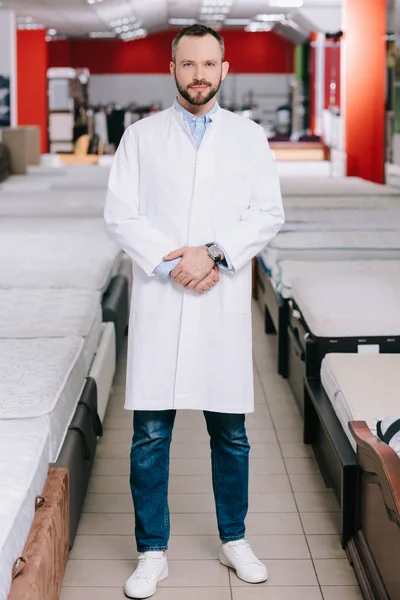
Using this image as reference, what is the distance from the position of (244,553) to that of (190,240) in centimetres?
82

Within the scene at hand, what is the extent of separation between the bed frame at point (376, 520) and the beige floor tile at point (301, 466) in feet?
2.19

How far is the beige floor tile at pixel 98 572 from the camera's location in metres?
2.26

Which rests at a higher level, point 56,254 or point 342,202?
point 342,202

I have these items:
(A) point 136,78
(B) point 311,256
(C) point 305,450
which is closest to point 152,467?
(C) point 305,450

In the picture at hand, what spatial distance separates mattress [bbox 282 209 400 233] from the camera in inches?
228

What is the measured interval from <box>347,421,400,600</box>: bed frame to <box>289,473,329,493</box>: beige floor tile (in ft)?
1.67

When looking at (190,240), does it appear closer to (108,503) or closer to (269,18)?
(108,503)

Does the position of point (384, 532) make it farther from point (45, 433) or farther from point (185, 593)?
point (45, 433)

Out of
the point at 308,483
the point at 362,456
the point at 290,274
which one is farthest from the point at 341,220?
the point at 362,456

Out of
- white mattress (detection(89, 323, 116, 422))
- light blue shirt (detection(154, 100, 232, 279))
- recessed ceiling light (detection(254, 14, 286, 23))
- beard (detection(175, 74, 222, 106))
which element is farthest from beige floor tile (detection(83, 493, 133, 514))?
recessed ceiling light (detection(254, 14, 286, 23))

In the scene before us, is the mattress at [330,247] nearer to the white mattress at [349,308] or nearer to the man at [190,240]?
the white mattress at [349,308]

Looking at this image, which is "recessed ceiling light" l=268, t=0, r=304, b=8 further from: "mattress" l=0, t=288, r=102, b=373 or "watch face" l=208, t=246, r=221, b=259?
"watch face" l=208, t=246, r=221, b=259

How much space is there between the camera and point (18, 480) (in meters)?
1.91

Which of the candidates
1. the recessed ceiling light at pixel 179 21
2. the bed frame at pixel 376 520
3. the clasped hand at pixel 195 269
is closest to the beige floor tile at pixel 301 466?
the bed frame at pixel 376 520
